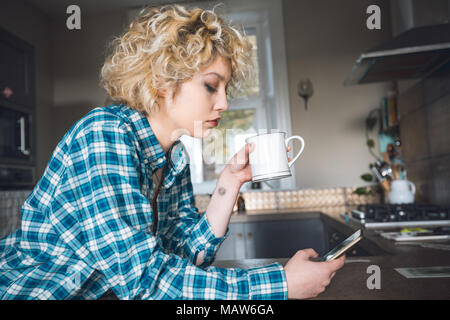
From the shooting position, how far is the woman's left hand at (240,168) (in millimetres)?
558

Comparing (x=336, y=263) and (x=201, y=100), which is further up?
(x=201, y=100)

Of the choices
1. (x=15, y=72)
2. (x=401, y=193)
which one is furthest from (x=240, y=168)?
(x=15, y=72)

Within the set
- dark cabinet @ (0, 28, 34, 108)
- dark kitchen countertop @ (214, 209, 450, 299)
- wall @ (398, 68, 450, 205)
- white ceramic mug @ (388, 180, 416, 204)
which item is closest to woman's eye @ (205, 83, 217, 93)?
dark kitchen countertop @ (214, 209, 450, 299)

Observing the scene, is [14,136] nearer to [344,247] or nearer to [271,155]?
[271,155]

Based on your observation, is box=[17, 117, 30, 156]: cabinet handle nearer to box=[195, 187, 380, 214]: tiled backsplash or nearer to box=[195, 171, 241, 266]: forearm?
box=[195, 187, 380, 214]: tiled backsplash

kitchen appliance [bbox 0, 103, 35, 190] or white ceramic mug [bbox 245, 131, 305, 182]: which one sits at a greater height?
kitchen appliance [bbox 0, 103, 35, 190]

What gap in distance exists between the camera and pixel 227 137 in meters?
0.70

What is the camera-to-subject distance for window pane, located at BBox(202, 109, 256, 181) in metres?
0.68

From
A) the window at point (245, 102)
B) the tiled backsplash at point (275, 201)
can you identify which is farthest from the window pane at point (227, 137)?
the tiled backsplash at point (275, 201)

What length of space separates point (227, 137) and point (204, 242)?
0.65 ft

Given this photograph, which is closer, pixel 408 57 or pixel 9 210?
pixel 408 57

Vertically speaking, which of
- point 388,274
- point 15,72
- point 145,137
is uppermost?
point 15,72

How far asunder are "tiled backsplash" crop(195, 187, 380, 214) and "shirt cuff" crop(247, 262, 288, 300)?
1.25 metres
